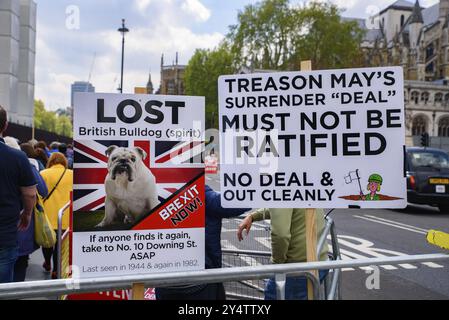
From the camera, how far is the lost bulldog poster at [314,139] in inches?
103

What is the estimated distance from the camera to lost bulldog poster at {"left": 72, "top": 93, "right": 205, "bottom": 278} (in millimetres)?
2562

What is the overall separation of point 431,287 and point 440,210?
1027cm

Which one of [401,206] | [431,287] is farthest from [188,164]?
[431,287]

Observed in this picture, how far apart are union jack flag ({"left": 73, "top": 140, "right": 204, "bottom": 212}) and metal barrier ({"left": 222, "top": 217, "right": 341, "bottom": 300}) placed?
2.78ft

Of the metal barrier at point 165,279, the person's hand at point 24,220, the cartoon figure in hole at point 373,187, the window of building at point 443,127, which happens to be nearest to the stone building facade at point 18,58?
the person's hand at point 24,220

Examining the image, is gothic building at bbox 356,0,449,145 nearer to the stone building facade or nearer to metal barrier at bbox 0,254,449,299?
the stone building facade

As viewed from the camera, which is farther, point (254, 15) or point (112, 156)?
point (254, 15)

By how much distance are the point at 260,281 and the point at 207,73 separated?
217 feet

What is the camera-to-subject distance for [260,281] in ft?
10.2

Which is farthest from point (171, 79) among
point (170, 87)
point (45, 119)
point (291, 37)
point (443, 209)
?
point (443, 209)

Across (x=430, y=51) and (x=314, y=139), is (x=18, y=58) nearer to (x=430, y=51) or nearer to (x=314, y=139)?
(x=314, y=139)

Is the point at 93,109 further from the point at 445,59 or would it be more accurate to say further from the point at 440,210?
the point at 445,59

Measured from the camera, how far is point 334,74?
8.84 feet

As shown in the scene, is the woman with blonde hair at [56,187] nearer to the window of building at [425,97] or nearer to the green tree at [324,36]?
the green tree at [324,36]
